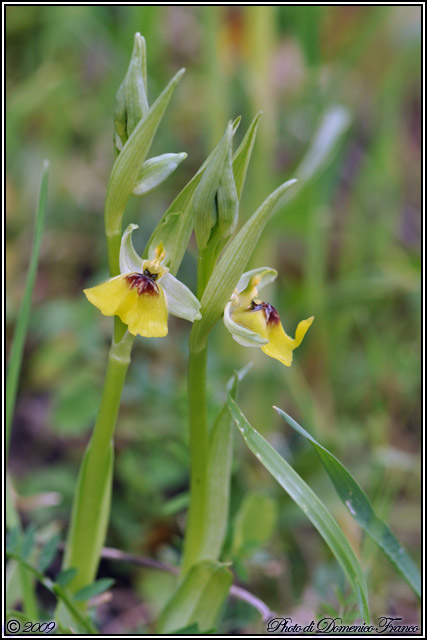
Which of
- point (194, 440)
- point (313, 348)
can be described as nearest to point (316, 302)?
point (313, 348)

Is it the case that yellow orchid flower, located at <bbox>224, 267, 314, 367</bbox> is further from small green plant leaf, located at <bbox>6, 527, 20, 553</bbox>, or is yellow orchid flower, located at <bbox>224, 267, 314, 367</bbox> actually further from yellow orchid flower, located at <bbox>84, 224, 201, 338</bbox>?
small green plant leaf, located at <bbox>6, 527, 20, 553</bbox>

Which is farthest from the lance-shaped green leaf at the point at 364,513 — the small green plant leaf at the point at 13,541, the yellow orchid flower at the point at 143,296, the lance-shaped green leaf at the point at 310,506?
the small green plant leaf at the point at 13,541

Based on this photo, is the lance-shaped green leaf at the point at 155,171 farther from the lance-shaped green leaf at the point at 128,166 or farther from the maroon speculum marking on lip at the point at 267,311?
the maroon speculum marking on lip at the point at 267,311

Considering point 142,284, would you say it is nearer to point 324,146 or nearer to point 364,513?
point 364,513

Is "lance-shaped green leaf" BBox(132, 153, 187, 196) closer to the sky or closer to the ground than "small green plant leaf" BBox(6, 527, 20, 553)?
closer to the sky

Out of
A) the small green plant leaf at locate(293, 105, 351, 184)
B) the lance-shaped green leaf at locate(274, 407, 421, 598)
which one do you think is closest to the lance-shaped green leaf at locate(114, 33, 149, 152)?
the lance-shaped green leaf at locate(274, 407, 421, 598)

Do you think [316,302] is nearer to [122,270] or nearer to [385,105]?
[385,105]
